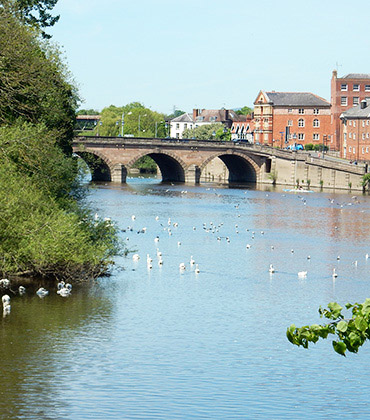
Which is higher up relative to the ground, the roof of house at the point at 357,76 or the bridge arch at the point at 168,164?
the roof of house at the point at 357,76

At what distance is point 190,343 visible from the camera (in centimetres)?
3167

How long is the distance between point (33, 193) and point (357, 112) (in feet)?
372

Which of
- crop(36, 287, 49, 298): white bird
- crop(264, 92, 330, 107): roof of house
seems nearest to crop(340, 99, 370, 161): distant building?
crop(264, 92, 330, 107): roof of house

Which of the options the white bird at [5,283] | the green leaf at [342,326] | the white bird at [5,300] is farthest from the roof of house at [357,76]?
the green leaf at [342,326]

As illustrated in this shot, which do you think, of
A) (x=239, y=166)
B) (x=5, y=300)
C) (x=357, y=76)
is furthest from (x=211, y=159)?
(x=5, y=300)

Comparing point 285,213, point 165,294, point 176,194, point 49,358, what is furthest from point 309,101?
point 49,358

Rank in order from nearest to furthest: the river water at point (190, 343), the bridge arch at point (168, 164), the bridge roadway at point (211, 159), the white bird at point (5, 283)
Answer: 1. the river water at point (190, 343)
2. the white bird at point (5, 283)
3. the bridge roadway at point (211, 159)
4. the bridge arch at point (168, 164)

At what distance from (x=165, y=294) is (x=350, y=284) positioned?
10.8 m

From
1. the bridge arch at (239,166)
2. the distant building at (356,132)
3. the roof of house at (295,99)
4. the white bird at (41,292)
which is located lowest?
the white bird at (41,292)

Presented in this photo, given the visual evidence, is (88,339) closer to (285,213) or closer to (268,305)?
(268,305)

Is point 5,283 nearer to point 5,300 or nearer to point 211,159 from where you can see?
point 5,300

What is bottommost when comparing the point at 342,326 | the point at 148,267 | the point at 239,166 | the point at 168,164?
the point at 148,267

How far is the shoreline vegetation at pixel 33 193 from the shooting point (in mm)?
37188

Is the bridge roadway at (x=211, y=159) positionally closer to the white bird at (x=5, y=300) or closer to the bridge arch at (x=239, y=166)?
the bridge arch at (x=239, y=166)
